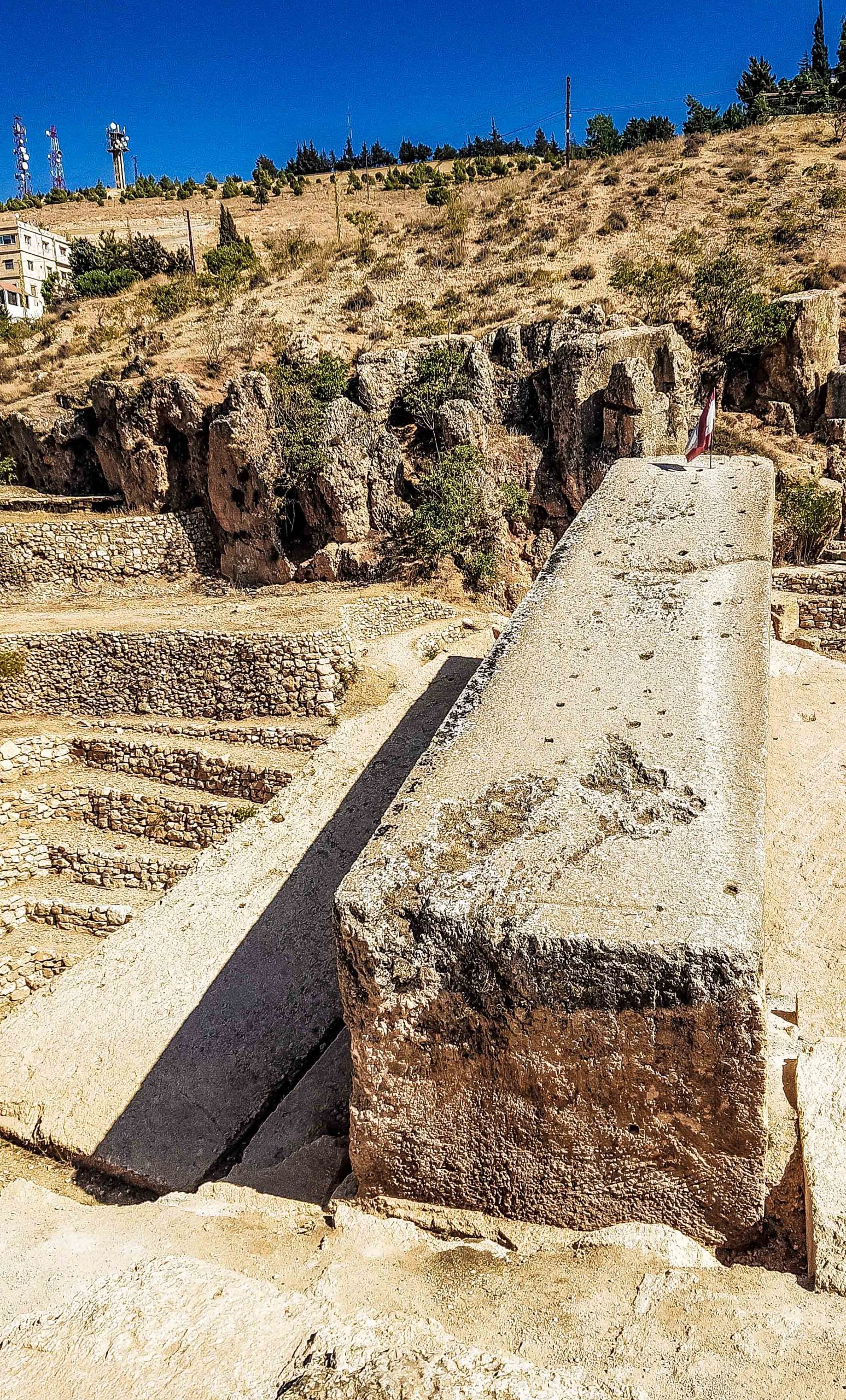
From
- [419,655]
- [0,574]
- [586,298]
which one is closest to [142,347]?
[0,574]

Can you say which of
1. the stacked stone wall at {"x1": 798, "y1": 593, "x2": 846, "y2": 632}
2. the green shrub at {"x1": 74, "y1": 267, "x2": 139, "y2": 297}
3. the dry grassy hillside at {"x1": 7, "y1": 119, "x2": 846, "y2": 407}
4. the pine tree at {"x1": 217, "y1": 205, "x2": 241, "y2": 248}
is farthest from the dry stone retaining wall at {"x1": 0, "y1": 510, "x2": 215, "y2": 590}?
the pine tree at {"x1": 217, "y1": 205, "x2": 241, "y2": 248}

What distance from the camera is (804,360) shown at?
66.1ft

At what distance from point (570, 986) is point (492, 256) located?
Answer: 32.7 meters

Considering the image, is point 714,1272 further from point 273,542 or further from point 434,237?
point 434,237

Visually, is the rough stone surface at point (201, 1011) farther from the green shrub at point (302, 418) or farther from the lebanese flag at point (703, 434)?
the green shrub at point (302, 418)

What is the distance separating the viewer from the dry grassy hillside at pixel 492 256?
82.4ft

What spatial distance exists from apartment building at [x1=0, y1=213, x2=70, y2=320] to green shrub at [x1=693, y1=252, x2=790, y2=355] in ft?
139

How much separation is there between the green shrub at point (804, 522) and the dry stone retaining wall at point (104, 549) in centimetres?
1416

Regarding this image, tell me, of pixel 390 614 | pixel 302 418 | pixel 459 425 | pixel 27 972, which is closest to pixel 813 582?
pixel 390 614

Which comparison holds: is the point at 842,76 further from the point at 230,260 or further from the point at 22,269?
the point at 22,269

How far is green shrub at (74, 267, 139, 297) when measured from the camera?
120 ft

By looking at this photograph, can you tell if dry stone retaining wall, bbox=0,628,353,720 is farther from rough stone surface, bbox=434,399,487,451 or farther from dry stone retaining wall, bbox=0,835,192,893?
rough stone surface, bbox=434,399,487,451

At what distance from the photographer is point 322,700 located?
1360 cm

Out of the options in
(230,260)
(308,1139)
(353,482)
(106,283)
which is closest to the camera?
(308,1139)
